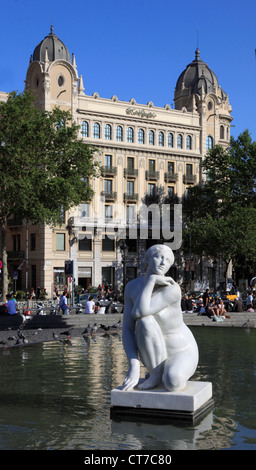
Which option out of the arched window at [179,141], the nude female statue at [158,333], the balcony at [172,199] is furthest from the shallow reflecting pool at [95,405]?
the arched window at [179,141]

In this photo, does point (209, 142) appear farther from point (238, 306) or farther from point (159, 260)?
point (159, 260)

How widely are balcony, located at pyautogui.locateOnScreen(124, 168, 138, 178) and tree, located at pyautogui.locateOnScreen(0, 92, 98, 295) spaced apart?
2089 centimetres

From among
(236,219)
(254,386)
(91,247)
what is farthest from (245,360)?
(91,247)

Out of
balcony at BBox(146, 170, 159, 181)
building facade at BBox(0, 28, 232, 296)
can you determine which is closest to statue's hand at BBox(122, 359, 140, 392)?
building facade at BBox(0, 28, 232, 296)

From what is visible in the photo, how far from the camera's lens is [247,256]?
5212cm

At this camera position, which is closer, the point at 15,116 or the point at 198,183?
the point at 15,116

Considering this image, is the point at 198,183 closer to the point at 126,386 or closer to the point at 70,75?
the point at 70,75

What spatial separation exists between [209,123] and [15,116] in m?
33.7

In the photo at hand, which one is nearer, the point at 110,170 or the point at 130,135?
the point at 110,170

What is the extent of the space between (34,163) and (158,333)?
30.3 m

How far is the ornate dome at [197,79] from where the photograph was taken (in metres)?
66.1

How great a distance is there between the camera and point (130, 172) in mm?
58906

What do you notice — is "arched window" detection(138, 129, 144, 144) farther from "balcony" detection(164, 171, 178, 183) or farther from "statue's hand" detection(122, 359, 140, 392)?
"statue's hand" detection(122, 359, 140, 392)

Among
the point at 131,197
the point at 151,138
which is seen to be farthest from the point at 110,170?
the point at 151,138
